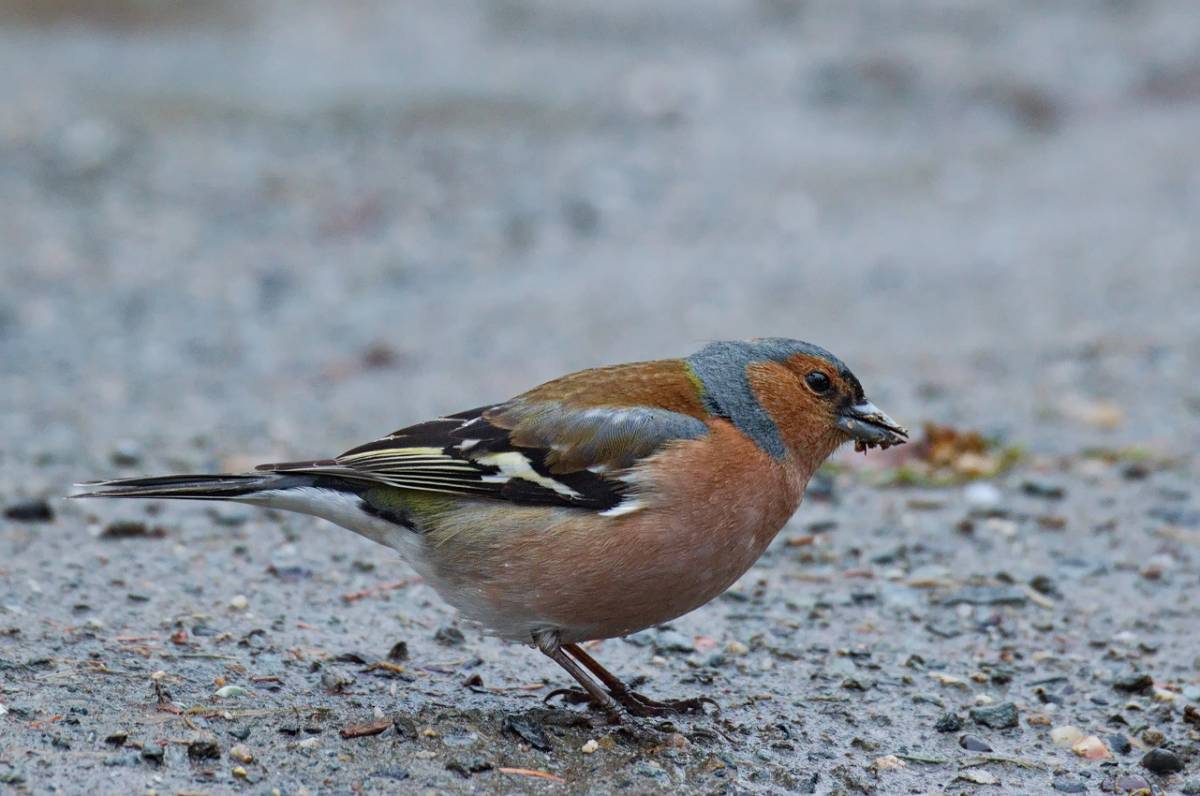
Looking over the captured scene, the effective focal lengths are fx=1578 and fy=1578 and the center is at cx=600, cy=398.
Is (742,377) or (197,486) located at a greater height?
(742,377)

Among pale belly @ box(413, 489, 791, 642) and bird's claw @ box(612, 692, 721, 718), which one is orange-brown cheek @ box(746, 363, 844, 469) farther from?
bird's claw @ box(612, 692, 721, 718)

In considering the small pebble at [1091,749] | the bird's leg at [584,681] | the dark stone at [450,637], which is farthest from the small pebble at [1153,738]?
the dark stone at [450,637]

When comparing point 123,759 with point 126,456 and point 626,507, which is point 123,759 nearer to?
point 626,507

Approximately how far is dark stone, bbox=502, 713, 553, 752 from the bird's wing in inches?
26.2

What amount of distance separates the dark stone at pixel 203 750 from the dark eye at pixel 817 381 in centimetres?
223

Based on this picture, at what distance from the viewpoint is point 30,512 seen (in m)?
6.65

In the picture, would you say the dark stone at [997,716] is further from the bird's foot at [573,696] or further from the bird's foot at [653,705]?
the bird's foot at [573,696]

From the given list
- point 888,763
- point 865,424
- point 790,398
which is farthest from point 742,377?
point 888,763

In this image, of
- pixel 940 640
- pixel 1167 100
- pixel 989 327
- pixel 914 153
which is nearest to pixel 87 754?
pixel 940 640

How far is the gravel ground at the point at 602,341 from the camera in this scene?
4879 millimetres

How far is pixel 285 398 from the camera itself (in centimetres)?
945

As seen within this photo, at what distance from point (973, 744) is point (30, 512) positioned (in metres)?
3.99

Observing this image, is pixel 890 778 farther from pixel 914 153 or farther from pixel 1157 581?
pixel 914 153

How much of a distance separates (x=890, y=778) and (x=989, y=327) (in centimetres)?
649
